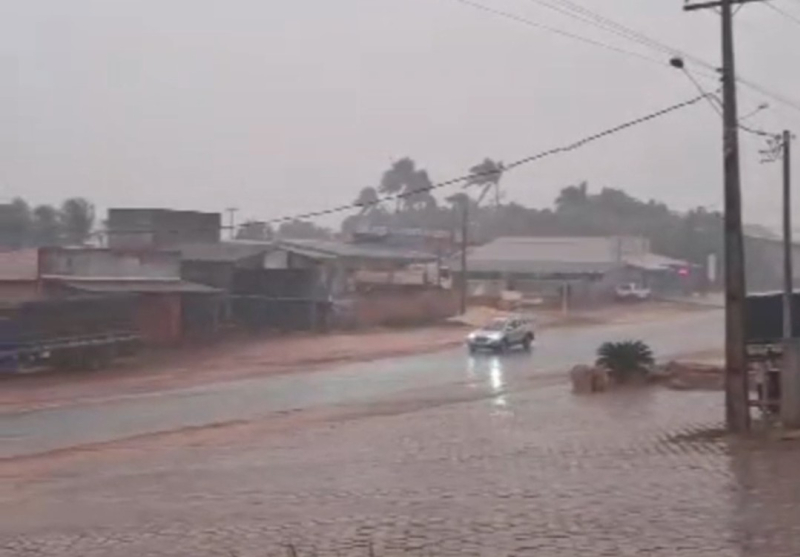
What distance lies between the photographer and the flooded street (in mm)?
12055

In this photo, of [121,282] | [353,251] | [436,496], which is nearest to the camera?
[436,496]

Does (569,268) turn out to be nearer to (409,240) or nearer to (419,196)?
(409,240)

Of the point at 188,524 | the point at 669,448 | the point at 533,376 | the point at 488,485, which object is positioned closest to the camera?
the point at 188,524

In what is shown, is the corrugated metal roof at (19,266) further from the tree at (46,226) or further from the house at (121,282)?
the tree at (46,226)

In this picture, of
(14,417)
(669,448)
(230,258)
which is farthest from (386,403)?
(230,258)

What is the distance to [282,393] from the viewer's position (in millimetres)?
40438

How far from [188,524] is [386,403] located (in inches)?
851

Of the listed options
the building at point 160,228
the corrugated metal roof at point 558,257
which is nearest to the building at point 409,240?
the corrugated metal roof at point 558,257

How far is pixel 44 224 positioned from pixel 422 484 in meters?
97.2

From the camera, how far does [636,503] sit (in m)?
13.9

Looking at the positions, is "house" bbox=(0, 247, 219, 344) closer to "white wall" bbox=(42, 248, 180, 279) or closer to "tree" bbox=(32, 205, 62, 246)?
"white wall" bbox=(42, 248, 180, 279)

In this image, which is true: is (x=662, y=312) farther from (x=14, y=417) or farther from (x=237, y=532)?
(x=237, y=532)

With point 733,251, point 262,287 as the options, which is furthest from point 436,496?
point 262,287

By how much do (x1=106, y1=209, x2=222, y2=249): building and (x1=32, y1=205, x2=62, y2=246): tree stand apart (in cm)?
2030
